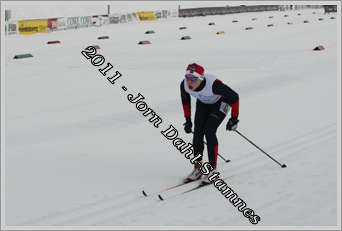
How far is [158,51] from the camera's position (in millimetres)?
19094

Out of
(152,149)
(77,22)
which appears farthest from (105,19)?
(152,149)

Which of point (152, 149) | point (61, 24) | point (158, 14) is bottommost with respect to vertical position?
point (152, 149)

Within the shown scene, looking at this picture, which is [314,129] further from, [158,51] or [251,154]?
[158,51]

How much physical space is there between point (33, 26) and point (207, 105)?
98.4 ft

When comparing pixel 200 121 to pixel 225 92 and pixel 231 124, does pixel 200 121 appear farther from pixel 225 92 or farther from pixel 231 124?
pixel 225 92

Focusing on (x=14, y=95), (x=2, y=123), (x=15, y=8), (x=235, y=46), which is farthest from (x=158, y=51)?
(x=15, y=8)

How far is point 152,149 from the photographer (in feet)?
22.1

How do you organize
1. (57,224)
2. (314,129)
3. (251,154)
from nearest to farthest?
1. (57,224)
2. (251,154)
3. (314,129)

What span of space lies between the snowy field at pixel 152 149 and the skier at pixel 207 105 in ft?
1.68

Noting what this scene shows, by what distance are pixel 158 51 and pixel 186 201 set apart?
14.9m

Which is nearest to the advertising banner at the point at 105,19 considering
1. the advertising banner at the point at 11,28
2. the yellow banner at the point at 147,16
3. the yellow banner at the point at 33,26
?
the yellow banner at the point at 147,16

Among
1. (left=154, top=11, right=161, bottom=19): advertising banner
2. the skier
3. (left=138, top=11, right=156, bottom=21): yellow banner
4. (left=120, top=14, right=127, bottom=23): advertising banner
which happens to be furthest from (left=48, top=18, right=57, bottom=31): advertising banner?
the skier

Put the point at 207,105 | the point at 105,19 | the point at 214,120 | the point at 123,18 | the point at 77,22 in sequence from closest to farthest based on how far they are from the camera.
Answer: the point at 214,120 < the point at 207,105 < the point at 77,22 < the point at 105,19 < the point at 123,18

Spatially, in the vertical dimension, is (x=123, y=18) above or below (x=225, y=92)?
below
